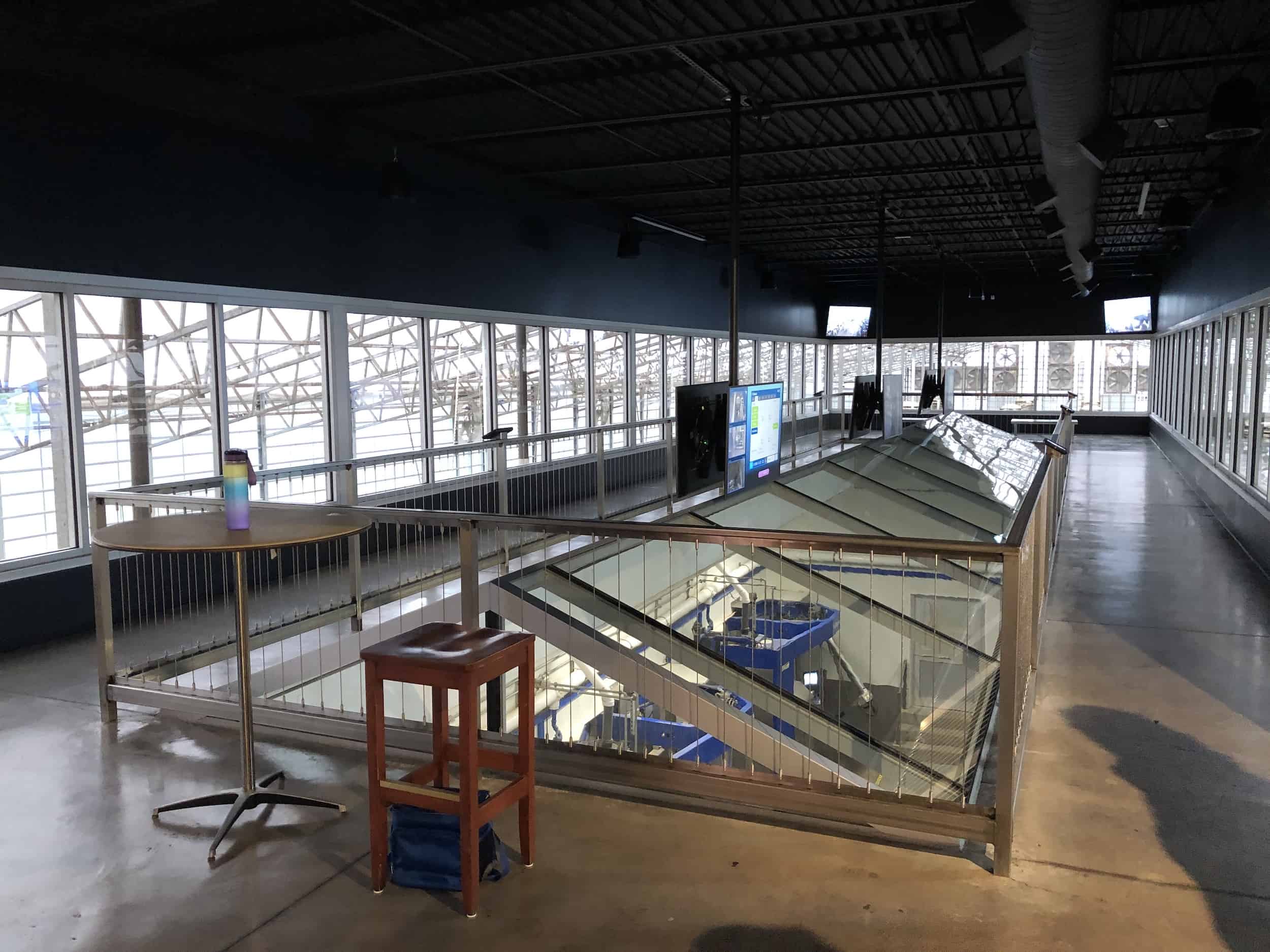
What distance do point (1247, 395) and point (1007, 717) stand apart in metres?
8.88

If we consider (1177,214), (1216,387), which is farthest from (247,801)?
(1177,214)

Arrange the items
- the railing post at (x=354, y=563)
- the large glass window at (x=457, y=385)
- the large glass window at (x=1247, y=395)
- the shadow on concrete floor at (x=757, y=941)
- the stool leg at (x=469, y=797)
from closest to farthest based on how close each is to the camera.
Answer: the shadow on concrete floor at (x=757, y=941)
the stool leg at (x=469, y=797)
the railing post at (x=354, y=563)
the large glass window at (x=1247, y=395)
the large glass window at (x=457, y=385)

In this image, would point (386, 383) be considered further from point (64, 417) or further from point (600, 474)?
point (64, 417)

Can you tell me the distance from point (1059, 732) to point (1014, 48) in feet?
11.5

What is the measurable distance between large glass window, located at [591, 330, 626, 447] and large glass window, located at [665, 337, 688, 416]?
5.68 ft

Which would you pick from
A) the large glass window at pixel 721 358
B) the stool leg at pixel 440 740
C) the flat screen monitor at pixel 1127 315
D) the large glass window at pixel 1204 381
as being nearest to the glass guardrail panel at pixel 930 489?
the stool leg at pixel 440 740

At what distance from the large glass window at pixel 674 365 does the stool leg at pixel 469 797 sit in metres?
13.8

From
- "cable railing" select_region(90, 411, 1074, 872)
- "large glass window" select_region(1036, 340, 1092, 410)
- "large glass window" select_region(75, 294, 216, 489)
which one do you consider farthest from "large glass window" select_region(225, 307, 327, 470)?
"large glass window" select_region(1036, 340, 1092, 410)

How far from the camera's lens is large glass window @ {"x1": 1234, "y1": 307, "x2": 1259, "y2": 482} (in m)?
9.59

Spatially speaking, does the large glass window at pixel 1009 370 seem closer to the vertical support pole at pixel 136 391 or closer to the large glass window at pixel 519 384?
the large glass window at pixel 519 384

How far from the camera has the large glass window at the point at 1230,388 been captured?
35.3ft

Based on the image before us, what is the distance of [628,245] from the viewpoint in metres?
13.7

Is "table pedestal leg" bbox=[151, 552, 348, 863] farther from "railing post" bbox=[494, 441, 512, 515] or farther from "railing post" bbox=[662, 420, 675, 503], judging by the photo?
"railing post" bbox=[662, 420, 675, 503]

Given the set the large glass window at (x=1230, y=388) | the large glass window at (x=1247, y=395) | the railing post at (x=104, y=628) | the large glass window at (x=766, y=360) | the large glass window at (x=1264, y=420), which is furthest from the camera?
the large glass window at (x=766, y=360)
